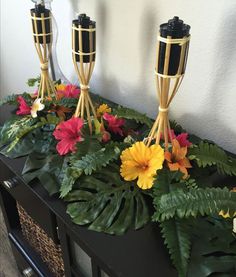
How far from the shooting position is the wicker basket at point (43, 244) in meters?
0.95

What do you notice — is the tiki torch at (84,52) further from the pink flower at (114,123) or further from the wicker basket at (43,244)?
the wicker basket at (43,244)

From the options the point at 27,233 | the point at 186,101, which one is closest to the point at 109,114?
the point at 186,101

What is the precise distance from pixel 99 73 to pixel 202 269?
2.68 feet

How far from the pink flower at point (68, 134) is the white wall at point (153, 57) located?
32cm

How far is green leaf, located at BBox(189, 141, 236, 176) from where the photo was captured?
2.22 ft

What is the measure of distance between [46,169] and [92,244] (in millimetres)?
249

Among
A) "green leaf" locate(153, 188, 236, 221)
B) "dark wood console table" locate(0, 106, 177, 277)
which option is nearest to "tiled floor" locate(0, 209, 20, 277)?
"dark wood console table" locate(0, 106, 177, 277)

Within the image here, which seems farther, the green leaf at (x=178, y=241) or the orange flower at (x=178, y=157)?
the orange flower at (x=178, y=157)

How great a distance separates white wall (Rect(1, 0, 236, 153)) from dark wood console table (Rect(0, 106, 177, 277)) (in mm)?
408

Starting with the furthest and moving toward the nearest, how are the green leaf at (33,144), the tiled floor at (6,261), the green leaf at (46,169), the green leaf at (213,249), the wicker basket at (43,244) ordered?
the tiled floor at (6,261), the wicker basket at (43,244), the green leaf at (33,144), the green leaf at (46,169), the green leaf at (213,249)

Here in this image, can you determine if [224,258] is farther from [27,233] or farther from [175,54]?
[27,233]

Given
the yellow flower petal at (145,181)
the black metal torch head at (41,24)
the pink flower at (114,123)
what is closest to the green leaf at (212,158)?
the yellow flower petal at (145,181)

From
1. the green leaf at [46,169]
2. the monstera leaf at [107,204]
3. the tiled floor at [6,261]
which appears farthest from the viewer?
the tiled floor at [6,261]

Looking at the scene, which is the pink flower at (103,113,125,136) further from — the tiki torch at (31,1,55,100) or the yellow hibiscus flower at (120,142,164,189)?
the tiki torch at (31,1,55,100)
